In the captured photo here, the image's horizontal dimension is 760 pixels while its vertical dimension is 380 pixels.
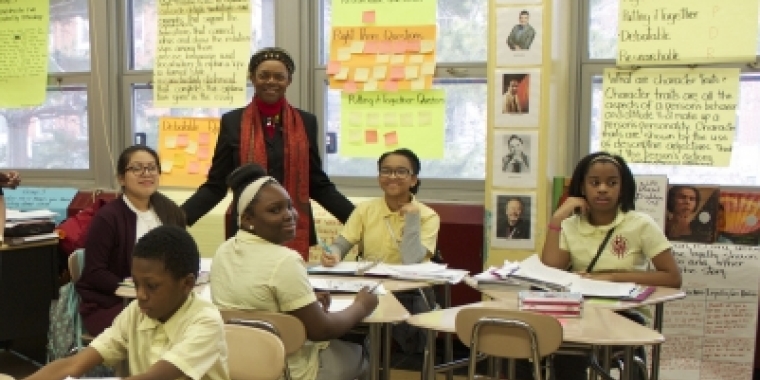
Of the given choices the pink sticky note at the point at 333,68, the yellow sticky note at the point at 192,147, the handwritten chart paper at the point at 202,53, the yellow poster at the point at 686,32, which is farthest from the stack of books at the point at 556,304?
the yellow sticky note at the point at 192,147

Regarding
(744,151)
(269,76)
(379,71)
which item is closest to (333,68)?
(379,71)

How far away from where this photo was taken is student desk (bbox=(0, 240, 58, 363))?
154 inches

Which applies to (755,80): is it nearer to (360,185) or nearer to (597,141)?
(597,141)

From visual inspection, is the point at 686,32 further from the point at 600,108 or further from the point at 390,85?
the point at 390,85

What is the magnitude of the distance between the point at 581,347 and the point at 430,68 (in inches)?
85.1

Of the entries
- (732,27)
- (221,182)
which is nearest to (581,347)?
(221,182)

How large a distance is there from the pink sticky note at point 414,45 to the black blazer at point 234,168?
1.02 metres

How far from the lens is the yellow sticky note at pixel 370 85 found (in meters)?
4.18

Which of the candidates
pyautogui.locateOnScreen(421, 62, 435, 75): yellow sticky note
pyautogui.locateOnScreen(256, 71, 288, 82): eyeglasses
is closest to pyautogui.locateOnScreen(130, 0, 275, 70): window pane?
pyautogui.locateOnScreen(421, 62, 435, 75): yellow sticky note

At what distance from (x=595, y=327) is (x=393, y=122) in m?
2.19

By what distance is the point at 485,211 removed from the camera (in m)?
3.74

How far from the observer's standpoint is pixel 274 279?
2.16m

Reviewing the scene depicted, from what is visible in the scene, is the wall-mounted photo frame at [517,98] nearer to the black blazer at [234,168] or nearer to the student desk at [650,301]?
the black blazer at [234,168]

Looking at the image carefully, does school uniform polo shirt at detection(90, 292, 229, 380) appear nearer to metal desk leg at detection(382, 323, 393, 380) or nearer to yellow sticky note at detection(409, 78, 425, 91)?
metal desk leg at detection(382, 323, 393, 380)
